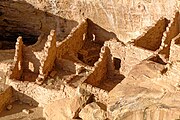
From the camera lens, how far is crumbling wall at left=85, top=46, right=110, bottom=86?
24.4 meters

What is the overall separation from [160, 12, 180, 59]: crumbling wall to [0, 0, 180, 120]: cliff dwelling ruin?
0.04 meters

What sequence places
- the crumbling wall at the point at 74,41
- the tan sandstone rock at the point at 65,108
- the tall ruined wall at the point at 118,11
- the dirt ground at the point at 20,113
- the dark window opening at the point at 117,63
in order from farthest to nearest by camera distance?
the tall ruined wall at the point at 118,11
the crumbling wall at the point at 74,41
the dark window opening at the point at 117,63
the dirt ground at the point at 20,113
the tan sandstone rock at the point at 65,108

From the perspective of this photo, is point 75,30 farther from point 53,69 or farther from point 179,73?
point 179,73

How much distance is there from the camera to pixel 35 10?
101 ft

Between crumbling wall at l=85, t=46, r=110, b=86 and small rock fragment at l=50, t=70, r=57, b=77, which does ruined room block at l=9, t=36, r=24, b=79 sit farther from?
crumbling wall at l=85, t=46, r=110, b=86

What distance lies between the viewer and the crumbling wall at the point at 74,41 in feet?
88.4

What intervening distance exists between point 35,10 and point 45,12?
0.55 metres

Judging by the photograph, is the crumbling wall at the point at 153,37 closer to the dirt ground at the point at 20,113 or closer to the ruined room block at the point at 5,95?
the dirt ground at the point at 20,113

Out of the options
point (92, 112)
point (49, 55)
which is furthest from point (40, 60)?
point (92, 112)

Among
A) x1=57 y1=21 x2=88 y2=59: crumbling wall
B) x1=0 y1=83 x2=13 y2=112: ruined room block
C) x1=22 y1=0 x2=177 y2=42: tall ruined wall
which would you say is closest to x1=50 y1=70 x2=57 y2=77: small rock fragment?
x1=57 y1=21 x2=88 y2=59: crumbling wall

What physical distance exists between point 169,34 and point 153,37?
939 millimetres

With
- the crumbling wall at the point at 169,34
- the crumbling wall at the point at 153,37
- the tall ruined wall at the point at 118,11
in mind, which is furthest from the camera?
the tall ruined wall at the point at 118,11

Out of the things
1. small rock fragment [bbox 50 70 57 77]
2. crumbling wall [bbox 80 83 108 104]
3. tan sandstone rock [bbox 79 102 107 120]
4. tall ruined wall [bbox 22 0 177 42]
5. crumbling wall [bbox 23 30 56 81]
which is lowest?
tan sandstone rock [bbox 79 102 107 120]

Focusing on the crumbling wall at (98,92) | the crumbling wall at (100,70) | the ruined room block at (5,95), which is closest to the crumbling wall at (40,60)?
the ruined room block at (5,95)
